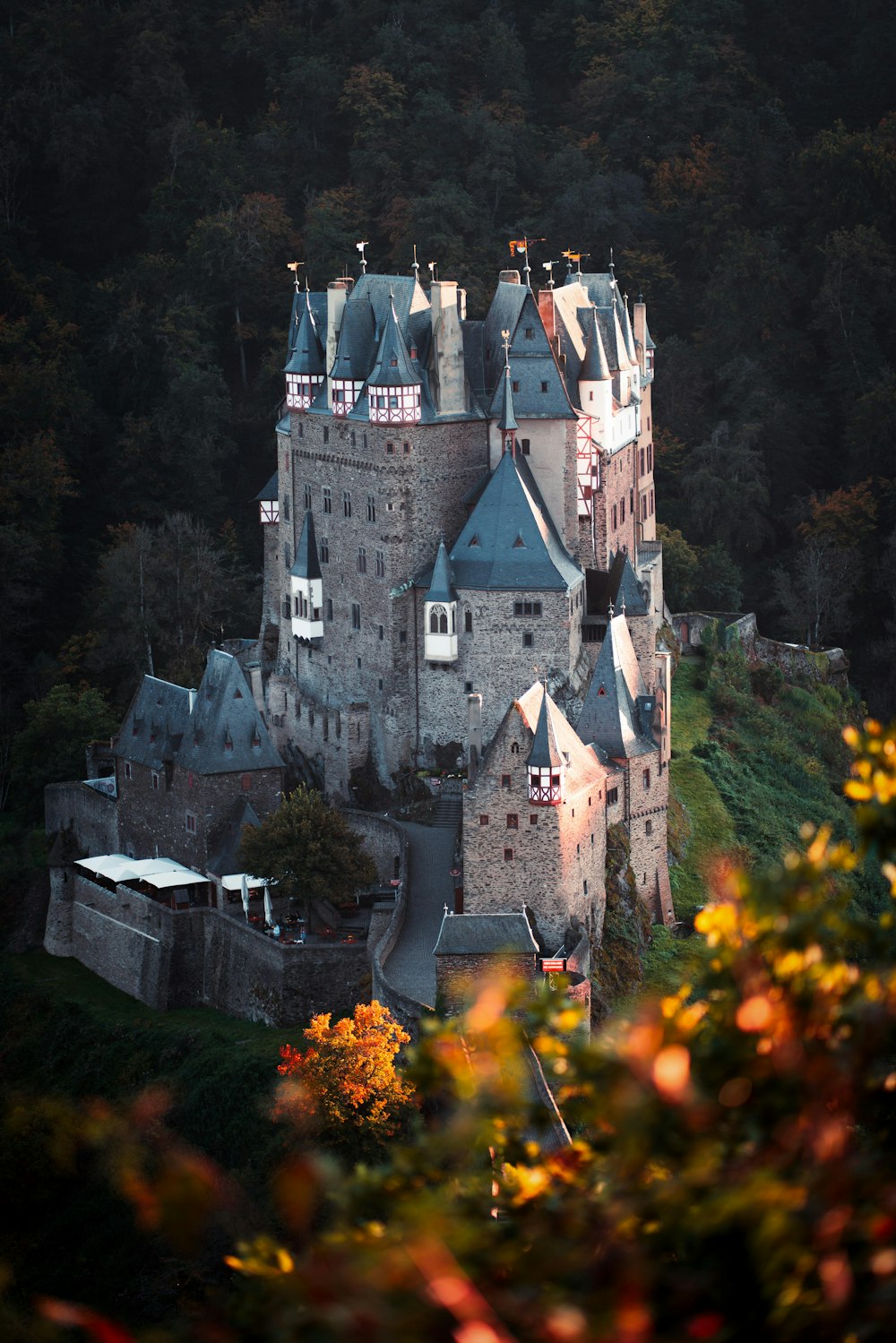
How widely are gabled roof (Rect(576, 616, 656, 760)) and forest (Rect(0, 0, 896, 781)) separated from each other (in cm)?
1937

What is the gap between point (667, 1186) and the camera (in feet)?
56.9

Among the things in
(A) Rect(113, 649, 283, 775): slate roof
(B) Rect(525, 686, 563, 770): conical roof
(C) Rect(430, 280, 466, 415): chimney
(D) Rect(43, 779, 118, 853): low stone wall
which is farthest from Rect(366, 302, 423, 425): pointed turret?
(B) Rect(525, 686, 563, 770): conical roof

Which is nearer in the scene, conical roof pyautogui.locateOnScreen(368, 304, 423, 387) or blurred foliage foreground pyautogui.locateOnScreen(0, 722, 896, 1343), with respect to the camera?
blurred foliage foreground pyautogui.locateOnScreen(0, 722, 896, 1343)

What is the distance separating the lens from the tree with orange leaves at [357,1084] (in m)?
39.9

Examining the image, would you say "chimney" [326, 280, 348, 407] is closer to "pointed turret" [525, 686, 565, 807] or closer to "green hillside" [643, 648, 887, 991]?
"green hillside" [643, 648, 887, 991]

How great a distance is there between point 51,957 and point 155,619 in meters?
15.1

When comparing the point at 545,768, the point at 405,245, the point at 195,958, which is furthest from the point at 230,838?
the point at 405,245

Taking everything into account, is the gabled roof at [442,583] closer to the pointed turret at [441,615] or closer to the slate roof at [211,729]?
the pointed turret at [441,615]

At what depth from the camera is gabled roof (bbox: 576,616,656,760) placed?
47.1m

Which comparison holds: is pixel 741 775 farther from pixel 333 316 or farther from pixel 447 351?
pixel 333 316

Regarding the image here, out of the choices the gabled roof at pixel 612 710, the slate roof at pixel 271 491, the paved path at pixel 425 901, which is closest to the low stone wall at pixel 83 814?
the paved path at pixel 425 901

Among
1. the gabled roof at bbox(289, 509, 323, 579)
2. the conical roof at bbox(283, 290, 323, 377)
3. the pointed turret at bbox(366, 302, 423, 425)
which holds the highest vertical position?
the conical roof at bbox(283, 290, 323, 377)

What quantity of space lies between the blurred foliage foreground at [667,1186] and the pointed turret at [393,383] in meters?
32.2

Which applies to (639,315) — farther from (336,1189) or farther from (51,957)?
(336,1189)
